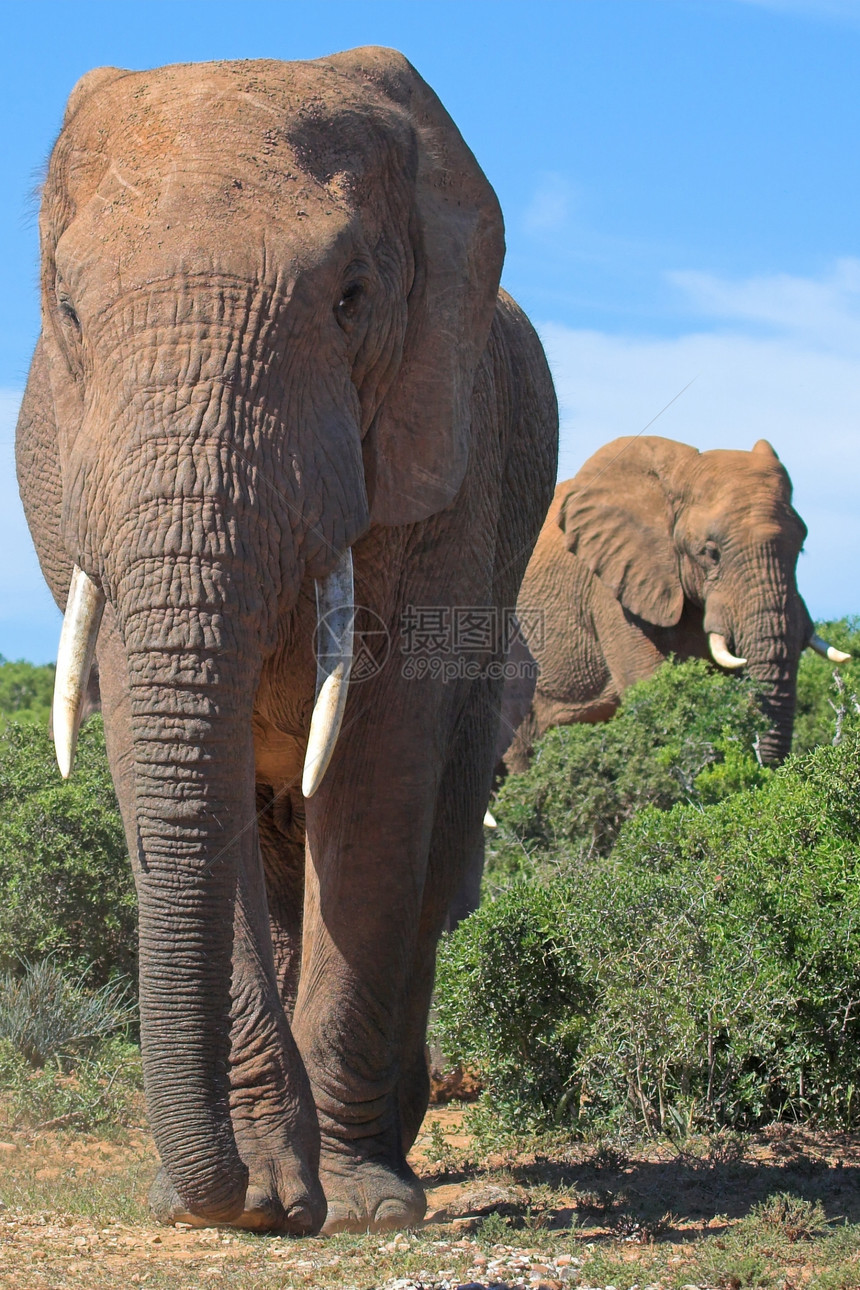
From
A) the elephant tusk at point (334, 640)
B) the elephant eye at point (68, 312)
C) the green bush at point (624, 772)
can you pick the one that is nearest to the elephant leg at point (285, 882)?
the elephant tusk at point (334, 640)

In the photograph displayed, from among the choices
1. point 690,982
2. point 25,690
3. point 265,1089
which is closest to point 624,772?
point 690,982

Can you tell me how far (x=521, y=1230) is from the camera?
4.46 meters

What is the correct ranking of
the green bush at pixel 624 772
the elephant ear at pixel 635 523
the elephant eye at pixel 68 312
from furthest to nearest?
1. the elephant ear at pixel 635 523
2. the green bush at pixel 624 772
3. the elephant eye at pixel 68 312

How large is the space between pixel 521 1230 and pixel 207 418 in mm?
2267

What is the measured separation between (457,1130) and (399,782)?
2404 mm

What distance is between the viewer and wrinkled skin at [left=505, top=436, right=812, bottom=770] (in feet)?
44.1

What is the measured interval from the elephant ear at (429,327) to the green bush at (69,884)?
12.8ft

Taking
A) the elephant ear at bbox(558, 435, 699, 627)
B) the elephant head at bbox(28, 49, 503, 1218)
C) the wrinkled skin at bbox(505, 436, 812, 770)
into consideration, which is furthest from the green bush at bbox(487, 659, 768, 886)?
the elephant head at bbox(28, 49, 503, 1218)

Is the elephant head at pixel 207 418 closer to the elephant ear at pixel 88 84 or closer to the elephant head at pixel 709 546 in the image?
the elephant ear at pixel 88 84

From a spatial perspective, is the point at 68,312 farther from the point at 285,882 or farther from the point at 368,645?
the point at 285,882

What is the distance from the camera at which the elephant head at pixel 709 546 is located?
526 inches

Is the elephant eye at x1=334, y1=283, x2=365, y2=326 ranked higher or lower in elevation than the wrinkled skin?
lower

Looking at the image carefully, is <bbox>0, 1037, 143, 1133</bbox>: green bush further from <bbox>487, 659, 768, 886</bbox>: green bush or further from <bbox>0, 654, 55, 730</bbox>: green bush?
<bbox>0, 654, 55, 730</bbox>: green bush

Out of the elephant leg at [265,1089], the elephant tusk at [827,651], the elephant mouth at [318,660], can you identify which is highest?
the elephant tusk at [827,651]
